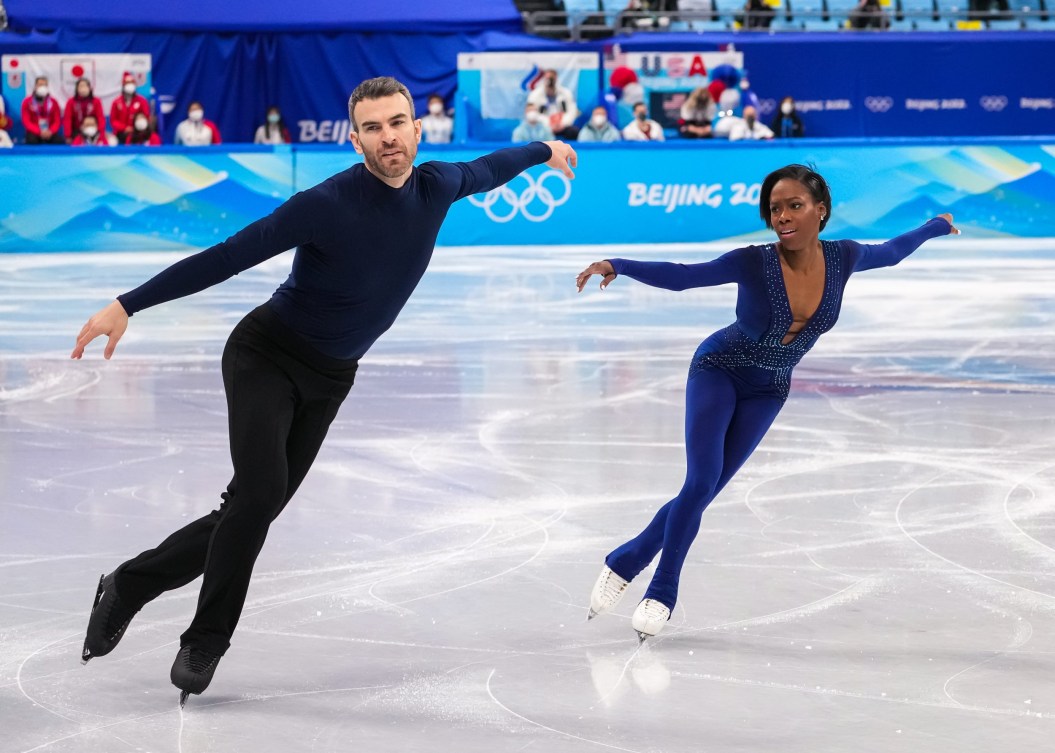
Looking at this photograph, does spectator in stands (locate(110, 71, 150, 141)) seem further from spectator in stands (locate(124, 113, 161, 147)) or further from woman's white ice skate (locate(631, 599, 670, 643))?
woman's white ice skate (locate(631, 599, 670, 643))

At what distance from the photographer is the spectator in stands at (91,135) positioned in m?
16.3

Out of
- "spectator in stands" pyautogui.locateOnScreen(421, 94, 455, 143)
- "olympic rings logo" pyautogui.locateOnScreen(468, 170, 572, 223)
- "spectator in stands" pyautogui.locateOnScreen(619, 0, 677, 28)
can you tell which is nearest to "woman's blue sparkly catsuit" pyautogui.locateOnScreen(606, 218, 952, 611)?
"olympic rings logo" pyautogui.locateOnScreen(468, 170, 572, 223)

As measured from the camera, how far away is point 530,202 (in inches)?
628

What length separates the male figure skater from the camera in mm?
3420

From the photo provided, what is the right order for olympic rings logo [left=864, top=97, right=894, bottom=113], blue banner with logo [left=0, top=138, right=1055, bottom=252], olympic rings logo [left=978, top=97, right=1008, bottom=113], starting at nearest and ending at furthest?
blue banner with logo [left=0, top=138, right=1055, bottom=252] < olympic rings logo [left=864, top=97, right=894, bottom=113] < olympic rings logo [left=978, top=97, right=1008, bottom=113]

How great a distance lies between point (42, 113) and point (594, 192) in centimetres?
662

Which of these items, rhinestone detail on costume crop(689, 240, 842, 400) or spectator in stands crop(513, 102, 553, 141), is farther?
spectator in stands crop(513, 102, 553, 141)

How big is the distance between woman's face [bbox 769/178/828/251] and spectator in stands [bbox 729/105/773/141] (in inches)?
526

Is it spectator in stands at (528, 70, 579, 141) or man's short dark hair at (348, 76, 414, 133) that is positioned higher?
man's short dark hair at (348, 76, 414, 133)

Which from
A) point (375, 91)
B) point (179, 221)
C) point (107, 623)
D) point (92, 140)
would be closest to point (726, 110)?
point (179, 221)

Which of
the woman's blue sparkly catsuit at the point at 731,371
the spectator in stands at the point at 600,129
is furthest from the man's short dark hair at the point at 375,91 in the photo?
the spectator in stands at the point at 600,129

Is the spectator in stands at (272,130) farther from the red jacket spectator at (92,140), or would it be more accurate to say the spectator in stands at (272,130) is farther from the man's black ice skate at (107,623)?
the man's black ice skate at (107,623)

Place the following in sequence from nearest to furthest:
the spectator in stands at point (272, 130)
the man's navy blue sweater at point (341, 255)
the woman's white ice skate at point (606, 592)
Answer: the man's navy blue sweater at point (341, 255) → the woman's white ice skate at point (606, 592) → the spectator in stands at point (272, 130)

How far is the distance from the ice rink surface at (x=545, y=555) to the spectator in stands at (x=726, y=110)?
8.26 metres
